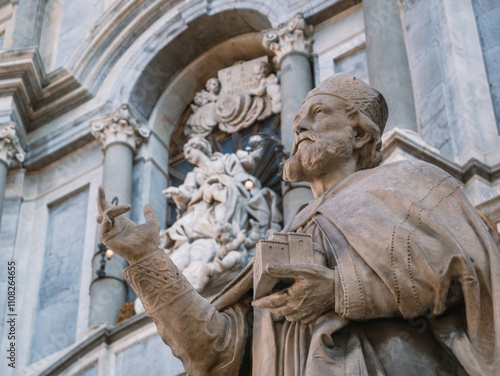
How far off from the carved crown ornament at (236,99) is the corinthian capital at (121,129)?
1.74 ft

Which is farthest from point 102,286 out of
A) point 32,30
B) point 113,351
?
point 32,30

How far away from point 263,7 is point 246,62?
2.51 feet

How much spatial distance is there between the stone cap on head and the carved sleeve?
3.22ft

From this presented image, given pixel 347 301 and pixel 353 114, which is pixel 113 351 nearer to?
pixel 353 114

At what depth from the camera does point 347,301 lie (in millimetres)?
3545

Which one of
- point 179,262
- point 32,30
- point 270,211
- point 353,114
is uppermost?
point 32,30

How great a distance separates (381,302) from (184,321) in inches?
28.1

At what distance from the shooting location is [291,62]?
32.9 ft

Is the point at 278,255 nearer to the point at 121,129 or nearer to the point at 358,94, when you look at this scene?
the point at 358,94

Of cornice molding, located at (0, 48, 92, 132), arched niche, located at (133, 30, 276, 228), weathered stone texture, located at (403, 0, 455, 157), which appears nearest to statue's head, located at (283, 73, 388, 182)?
weathered stone texture, located at (403, 0, 455, 157)

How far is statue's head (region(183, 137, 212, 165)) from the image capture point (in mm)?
10023

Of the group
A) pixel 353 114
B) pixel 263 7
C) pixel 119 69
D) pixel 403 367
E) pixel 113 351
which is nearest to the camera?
pixel 403 367

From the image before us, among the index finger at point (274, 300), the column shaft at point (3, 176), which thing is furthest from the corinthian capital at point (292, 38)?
the index finger at point (274, 300)

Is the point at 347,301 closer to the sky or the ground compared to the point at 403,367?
closer to the sky
